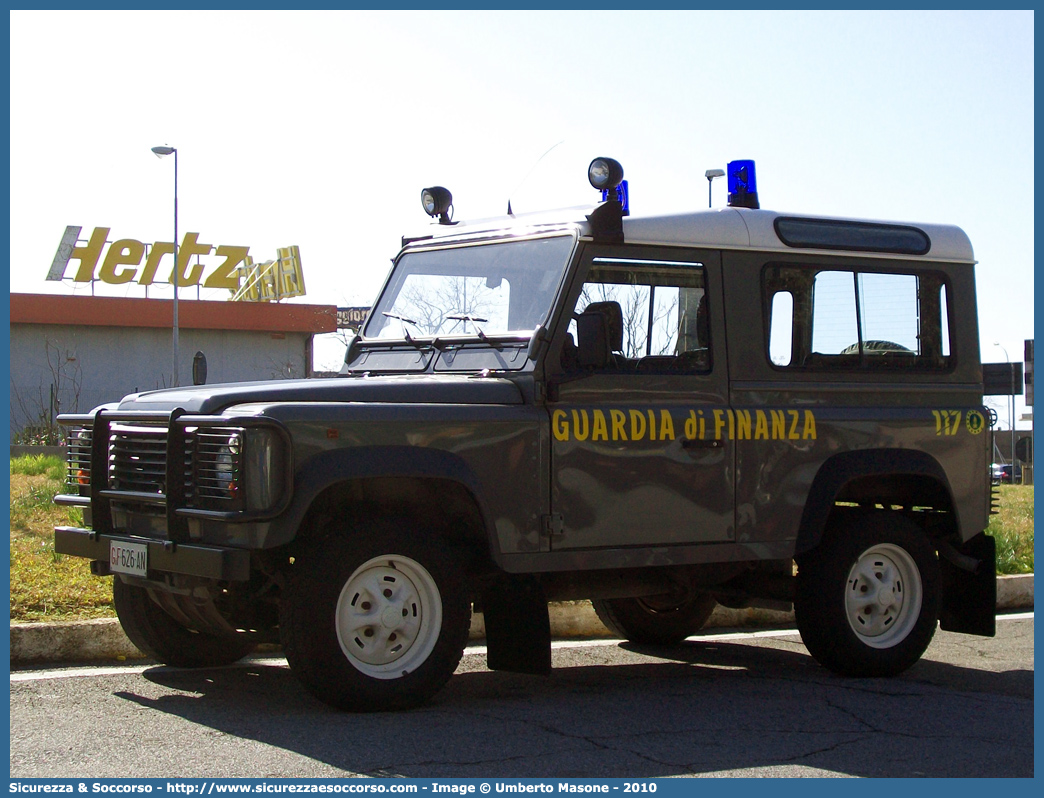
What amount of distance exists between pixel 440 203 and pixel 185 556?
303 centimetres

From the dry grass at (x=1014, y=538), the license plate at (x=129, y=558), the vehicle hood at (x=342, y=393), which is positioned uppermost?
the vehicle hood at (x=342, y=393)

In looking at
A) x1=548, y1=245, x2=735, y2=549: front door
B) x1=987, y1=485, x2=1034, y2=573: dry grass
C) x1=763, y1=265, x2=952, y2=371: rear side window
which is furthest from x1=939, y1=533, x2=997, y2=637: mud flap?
x1=987, y1=485, x2=1034, y2=573: dry grass

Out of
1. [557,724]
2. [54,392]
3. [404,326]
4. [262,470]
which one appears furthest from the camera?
[54,392]

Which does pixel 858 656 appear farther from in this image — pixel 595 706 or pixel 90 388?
pixel 90 388

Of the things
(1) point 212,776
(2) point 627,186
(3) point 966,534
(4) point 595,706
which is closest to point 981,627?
(3) point 966,534

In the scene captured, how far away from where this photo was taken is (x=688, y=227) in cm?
721

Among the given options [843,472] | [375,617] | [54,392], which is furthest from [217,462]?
[54,392]

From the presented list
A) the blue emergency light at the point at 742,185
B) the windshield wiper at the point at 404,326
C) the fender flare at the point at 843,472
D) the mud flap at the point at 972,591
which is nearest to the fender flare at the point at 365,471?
the windshield wiper at the point at 404,326

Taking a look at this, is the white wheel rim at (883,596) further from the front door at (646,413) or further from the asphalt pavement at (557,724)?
the front door at (646,413)

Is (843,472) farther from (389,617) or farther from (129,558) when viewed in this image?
(129,558)

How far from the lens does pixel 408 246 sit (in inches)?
319

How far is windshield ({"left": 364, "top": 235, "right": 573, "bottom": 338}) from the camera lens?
6902 mm

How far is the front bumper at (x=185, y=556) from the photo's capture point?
579 centimetres

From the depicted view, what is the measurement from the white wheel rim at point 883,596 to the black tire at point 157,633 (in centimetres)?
336
